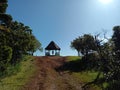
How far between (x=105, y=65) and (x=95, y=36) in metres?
5.73

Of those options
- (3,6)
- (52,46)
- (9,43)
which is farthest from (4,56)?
(52,46)

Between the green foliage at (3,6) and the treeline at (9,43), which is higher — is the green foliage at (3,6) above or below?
above

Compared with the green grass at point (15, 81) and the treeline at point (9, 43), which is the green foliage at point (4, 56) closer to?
the treeline at point (9, 43)

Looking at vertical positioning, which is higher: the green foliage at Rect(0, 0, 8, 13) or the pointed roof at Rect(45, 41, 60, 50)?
the green foliage at Rect(0, 0, 8, 13)

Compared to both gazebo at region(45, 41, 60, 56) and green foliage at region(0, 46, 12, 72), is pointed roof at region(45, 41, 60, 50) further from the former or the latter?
green foliage at region(0, 46, 12, 72)

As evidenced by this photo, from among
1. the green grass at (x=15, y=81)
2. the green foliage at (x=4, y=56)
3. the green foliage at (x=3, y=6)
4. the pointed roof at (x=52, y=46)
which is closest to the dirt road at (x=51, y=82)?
the green grass at (x=15, y=81)

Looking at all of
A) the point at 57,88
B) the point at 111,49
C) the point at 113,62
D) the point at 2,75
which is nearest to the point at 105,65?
the point at 113,62

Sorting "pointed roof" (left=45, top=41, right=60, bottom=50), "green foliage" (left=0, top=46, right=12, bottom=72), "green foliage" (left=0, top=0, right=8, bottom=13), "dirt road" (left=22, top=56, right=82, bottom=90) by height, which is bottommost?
"dirt road" (left=22, top=56, right=82, bottom=90)

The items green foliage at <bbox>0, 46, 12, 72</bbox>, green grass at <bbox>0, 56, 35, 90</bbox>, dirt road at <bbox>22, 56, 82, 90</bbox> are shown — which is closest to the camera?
green grass at <bbox>0, 56, 35, 90</bbox>

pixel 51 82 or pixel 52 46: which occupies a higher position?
pixel 52 46

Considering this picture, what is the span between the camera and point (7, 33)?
127 ft

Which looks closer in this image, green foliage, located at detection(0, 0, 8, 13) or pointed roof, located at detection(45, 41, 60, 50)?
green foliage, located at detection(0, 0, 8, 13)

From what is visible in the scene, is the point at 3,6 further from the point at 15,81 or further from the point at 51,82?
the point at 51,82

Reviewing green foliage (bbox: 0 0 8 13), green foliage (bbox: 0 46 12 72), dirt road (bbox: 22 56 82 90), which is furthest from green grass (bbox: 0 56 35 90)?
green foliage (bbox: 0 0 8 13)
